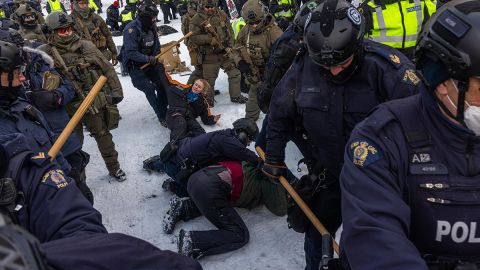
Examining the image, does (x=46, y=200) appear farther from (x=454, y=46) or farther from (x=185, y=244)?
(x=185, y=244)

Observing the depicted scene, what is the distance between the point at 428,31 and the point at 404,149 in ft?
1.45

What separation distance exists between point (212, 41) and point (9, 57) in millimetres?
4517

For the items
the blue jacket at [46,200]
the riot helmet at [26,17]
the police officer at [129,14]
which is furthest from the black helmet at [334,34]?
the police officer at [129,14]

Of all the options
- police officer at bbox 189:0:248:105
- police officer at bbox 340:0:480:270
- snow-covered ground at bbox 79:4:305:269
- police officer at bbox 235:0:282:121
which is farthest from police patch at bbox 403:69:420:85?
police officer at bbox 189:0:248:105

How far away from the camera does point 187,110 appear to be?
18.8ft

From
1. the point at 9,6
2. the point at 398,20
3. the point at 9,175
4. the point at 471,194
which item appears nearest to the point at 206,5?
the point at 398,20

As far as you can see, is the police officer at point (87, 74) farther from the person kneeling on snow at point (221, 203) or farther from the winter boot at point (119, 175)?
the person kneeling on snow at point (221, 203)

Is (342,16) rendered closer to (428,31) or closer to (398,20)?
(428,31)

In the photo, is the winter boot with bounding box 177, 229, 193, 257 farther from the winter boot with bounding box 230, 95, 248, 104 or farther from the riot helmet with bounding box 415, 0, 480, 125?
the winter boot with bounding box 230, 95, 248, 104

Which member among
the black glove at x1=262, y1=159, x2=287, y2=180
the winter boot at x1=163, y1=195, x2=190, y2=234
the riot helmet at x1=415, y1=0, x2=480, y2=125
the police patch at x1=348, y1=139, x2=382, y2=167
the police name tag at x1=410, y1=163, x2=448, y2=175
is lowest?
the winter boot at x1=163, y1=195, x2=190, y2=234

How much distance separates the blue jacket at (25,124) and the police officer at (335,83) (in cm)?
165

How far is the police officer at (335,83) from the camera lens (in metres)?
2.54

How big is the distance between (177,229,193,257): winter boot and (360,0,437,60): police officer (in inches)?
116

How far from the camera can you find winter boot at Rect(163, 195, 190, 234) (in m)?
4.15
